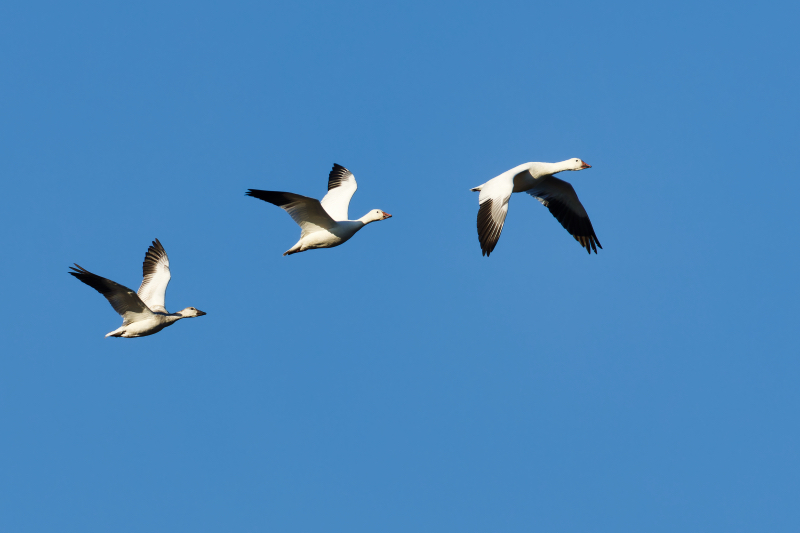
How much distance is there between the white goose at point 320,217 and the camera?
56.2 ft

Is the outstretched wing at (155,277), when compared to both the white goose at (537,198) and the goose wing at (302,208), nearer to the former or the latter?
the goose wing at (302,208)

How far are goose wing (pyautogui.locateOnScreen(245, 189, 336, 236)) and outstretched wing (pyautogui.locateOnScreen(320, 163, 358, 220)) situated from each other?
1.41 metres

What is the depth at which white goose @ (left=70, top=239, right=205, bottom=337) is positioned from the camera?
1744cm

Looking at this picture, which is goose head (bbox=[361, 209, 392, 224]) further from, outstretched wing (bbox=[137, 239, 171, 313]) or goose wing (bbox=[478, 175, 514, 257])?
outstretched wing (bbox=[137, 239, 171, 313])

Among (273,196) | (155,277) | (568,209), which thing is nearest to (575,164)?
(568,209)

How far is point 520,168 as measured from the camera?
1822 centimetres

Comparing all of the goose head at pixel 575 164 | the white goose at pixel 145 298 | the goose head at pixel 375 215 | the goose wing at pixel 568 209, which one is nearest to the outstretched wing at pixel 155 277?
the white goose at pixel 145 298

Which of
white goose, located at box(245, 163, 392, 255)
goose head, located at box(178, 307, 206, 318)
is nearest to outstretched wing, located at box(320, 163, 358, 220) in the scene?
white goose, located at box(245, 163, 392, 255)

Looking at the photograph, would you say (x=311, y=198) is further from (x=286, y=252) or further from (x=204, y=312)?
(x=204, y=312)

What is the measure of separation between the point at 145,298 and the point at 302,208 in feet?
16.3

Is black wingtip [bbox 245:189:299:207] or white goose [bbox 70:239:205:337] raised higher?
black wingtip [bbox 245:189:299:207]

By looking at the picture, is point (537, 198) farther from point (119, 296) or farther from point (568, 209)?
point (119, 296)

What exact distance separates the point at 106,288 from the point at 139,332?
1285 mm

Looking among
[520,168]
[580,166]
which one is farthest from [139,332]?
[580,166]
